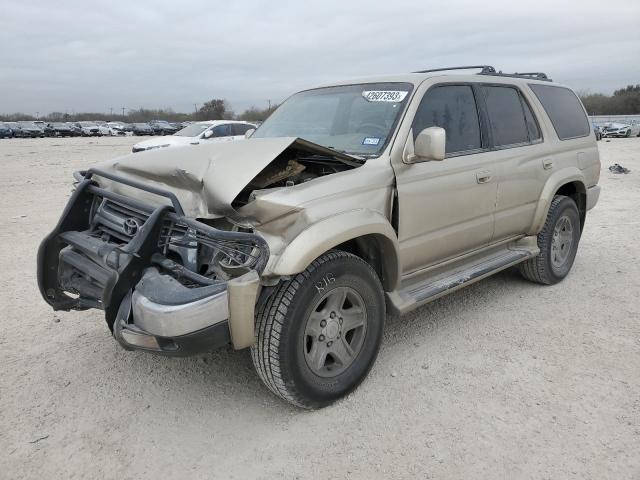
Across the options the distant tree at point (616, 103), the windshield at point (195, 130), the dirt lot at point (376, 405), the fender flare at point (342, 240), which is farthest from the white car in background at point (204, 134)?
the distant tree at point (616, 103)

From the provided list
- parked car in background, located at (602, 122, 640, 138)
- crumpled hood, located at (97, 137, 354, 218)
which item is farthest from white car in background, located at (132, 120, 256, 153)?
parked car in background, located at (602, 122, 640, 138)

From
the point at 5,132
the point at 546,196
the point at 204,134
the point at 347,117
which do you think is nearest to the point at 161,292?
the point at 347,117

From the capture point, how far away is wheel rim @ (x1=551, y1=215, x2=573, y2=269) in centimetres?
502

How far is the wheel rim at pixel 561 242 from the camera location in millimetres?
5023

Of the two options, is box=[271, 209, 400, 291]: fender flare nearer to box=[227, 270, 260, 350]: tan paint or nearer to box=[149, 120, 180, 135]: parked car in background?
box=[227, 270, 260, 350]: tan paint

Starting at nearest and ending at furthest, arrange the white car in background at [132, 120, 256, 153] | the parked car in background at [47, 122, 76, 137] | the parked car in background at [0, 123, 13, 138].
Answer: the white car in background at [132, 120, 256, 153] < the parked car in background at [0, 123, 13, 138] < the parked car in background at [47, 122, 76, 137]

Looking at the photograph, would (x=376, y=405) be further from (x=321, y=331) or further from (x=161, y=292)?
(x=161, y=292)

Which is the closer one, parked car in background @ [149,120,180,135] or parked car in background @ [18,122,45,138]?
parked car in background @ [18,122,45,138]

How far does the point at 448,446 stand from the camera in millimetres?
2697

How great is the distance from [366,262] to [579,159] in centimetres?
306

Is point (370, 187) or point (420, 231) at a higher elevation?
point (370, 187)

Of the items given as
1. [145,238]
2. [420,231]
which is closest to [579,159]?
[420,231]

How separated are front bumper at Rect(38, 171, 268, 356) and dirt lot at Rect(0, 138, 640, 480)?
58cm

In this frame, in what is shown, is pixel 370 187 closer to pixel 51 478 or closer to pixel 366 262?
pixel 366 262
